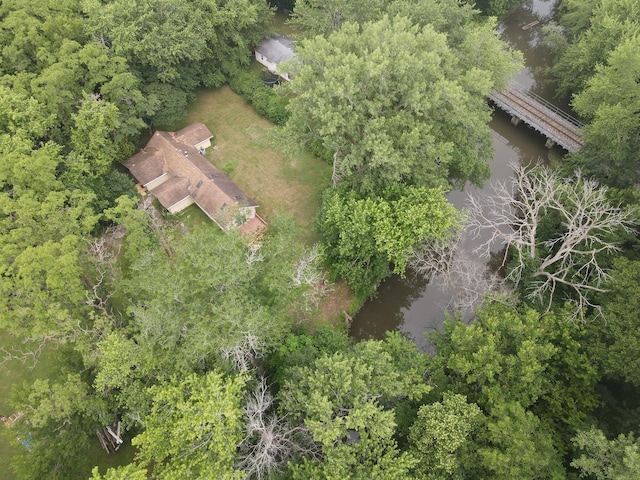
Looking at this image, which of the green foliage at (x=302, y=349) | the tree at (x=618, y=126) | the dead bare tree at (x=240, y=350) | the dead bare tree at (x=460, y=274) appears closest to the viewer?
the dead bare tree at (x=240, y=350)

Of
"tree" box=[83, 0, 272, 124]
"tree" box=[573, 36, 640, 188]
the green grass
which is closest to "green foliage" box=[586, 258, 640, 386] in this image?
"tree" box=[573, 36, 640, 188]

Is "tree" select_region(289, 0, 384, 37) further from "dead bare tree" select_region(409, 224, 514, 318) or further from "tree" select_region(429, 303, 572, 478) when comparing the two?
"tree" select_region(429, 303, 572, 478)

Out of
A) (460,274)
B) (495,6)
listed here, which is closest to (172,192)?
(460,274)

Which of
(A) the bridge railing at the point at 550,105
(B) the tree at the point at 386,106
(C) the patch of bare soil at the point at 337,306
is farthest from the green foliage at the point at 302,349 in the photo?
(A) the bridge railing at the point at 550,105

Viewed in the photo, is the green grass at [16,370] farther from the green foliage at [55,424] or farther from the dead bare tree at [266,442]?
the dead bare tree at [266,442]

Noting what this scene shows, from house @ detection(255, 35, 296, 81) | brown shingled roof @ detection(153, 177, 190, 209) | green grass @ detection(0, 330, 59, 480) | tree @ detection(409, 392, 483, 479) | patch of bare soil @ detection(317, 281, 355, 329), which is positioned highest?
house @ detection(255, 35, 296, 81)

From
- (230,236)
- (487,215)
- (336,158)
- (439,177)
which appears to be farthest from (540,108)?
(230,236)
